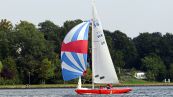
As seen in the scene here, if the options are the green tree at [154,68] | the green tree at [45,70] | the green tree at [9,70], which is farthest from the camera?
the green tree at [154,68]

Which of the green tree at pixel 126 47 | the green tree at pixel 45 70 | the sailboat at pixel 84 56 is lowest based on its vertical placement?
the sailboat at pixel 84 56

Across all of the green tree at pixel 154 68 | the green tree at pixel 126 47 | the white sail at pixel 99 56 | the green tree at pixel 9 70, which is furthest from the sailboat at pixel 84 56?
the green tree at pixel 126 47

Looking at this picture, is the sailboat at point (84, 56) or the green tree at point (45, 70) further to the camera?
the green tree at point (45, 70)

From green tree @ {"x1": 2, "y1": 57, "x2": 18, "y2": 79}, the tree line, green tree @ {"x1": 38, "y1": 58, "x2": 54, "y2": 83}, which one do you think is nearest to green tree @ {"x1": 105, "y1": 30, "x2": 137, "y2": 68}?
the tree line

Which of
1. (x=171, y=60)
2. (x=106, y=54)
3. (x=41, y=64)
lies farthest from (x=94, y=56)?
(x=171, y=60)

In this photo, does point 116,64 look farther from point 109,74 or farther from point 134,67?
point 109,74

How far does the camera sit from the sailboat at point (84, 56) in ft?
226

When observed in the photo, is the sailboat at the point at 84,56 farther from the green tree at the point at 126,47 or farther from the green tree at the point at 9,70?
the green tree at the point at 126,47

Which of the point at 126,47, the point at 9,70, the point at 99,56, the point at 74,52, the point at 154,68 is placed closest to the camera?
the point at 74,52

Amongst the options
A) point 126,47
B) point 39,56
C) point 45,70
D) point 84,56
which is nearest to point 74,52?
point 84,56

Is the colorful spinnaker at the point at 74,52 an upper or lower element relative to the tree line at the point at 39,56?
lower

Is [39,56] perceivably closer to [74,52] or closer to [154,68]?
[154,68]

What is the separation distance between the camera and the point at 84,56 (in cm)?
6938

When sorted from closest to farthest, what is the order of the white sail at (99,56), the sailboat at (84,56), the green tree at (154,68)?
the sailboat at (84,56) → the white sail at (99,56) → the green tree at (154,68)
